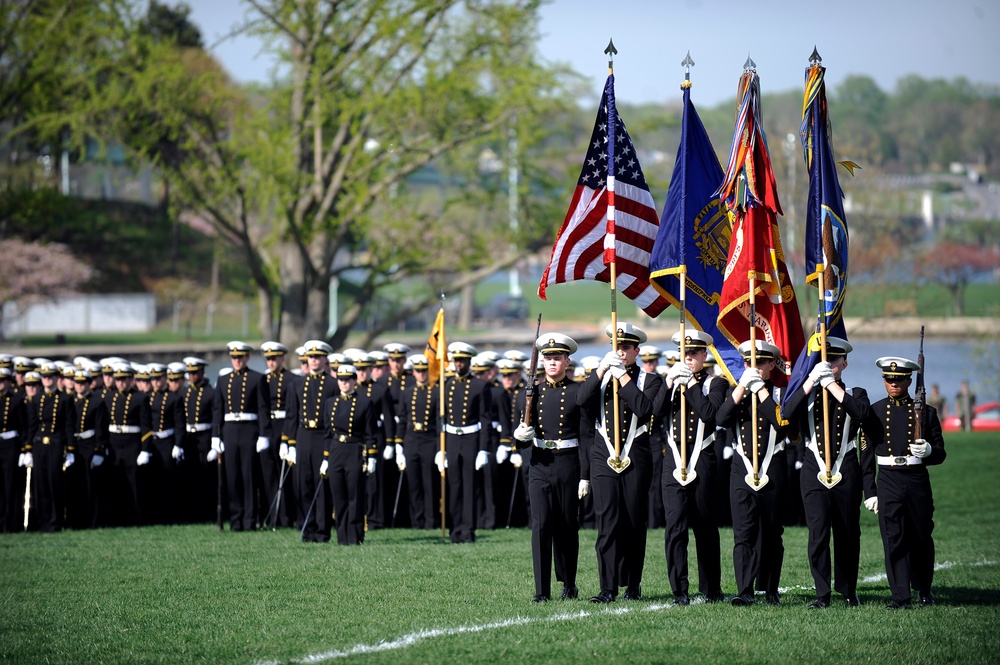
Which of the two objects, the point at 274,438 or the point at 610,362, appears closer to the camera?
→ the point at 610,362

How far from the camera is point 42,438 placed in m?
15.7

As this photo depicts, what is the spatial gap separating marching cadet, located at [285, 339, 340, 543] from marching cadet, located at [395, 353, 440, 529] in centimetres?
119

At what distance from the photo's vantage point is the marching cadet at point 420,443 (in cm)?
1538

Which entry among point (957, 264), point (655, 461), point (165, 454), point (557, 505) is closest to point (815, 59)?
point (557, 505)

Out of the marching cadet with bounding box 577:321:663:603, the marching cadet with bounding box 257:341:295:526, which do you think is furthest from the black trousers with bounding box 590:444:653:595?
the marching cadet with bounding box 257:341:295:526

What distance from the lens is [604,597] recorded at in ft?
32.8

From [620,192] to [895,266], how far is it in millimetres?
34959

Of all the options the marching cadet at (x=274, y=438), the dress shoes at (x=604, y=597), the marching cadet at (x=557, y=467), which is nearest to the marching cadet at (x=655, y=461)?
the marching cadet at (x=274, y=438)

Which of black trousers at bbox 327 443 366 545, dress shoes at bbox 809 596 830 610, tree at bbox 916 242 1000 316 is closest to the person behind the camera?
dress shoes at bbox 809 596 830 610

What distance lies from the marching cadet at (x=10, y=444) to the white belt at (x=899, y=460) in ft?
33.5

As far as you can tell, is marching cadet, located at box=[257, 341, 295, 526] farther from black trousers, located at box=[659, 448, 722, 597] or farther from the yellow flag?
black trousers, located at box=[659, 448, 722, 597]

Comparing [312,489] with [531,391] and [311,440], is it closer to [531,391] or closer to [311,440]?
[311,440]

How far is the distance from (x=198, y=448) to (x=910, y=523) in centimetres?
928

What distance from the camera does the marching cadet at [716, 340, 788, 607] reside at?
32.9 feet
